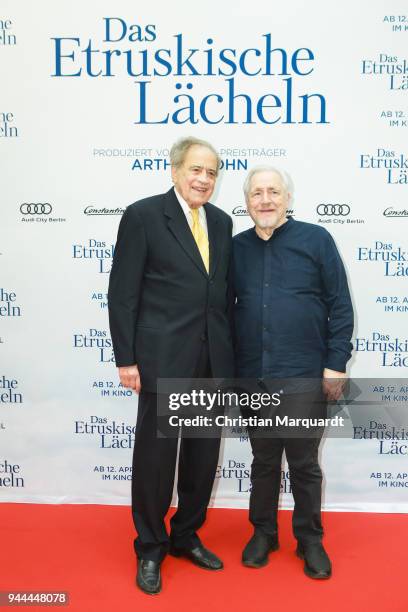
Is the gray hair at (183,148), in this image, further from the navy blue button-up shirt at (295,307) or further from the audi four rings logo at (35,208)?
the audi four rings logo at (35,208)

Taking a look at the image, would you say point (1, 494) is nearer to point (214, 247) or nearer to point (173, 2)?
point (214, 247)

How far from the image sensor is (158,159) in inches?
107

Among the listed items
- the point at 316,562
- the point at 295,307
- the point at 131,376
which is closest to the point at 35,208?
the point at 131,376

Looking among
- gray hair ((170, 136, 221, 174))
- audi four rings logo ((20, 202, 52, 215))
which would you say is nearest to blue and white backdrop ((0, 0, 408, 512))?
audi four rings logo ((20, 202, 52, 215))

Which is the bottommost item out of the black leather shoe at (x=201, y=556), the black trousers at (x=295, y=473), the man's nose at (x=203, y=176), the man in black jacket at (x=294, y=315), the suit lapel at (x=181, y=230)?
the black leather shoe at (x=201, y=556)

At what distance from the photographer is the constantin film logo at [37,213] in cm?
275

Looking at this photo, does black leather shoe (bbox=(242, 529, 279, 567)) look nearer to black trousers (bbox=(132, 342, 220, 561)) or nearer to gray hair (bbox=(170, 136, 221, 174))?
black trousers (bbox=(132, 342, 220, 561))

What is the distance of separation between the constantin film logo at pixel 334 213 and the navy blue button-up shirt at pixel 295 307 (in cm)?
57

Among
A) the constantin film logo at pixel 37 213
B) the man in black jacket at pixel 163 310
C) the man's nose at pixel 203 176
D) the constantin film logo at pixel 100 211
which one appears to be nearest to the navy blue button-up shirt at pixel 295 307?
the man in black jacket at pixel 163 310

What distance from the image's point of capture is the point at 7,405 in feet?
9.46

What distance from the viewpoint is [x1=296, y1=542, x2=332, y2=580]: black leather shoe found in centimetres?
220

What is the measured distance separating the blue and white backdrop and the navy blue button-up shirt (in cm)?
62

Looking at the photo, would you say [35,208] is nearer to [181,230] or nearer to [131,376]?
[181,230]

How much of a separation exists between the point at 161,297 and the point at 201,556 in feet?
3.34
